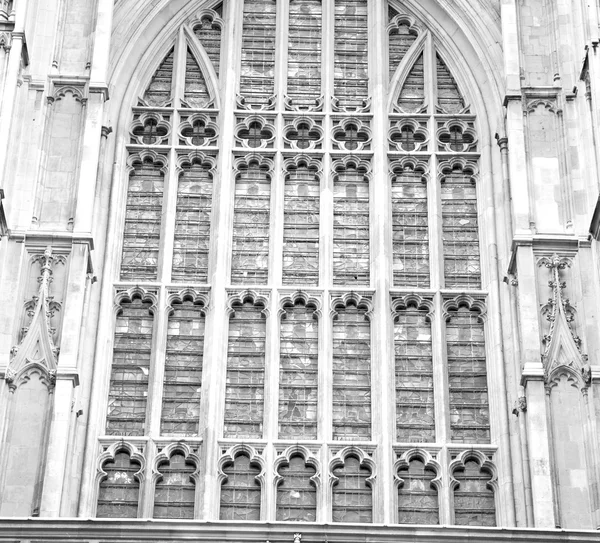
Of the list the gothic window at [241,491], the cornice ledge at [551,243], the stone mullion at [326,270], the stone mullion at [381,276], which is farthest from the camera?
the cornice ledge at [551,243]

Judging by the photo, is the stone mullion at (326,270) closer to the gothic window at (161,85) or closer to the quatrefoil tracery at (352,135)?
the quatrefoil tracery at (352,135)

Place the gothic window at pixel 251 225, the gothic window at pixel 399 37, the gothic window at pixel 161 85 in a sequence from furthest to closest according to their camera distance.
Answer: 1. the gothic window at pixel 399 37
2. the gothic window at pixel 161 85
3. the gothic window at pixel 251 225

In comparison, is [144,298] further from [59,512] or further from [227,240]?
[59,512]

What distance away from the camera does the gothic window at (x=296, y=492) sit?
81.2 feet

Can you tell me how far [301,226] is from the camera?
27.5 m

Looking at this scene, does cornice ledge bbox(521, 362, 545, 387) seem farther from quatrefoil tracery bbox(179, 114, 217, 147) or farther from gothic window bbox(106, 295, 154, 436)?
quatrefoil tracery bbox(179, 114, 217, 147)

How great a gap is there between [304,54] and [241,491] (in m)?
8.41

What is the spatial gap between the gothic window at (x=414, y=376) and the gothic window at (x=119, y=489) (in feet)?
13.2

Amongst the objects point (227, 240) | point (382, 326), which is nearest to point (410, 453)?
point (382, 326)

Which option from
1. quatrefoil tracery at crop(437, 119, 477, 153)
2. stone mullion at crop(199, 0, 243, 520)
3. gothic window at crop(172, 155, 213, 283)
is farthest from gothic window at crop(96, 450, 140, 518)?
quatrefoil tracery at crop(437, 119, 477, 153)

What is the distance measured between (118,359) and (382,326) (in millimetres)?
4138

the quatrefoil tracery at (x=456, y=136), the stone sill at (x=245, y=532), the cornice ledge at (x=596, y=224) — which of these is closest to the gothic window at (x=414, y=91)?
the quatrefoil tracery at (x=456, y=136)

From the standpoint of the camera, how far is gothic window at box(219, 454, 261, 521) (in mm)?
24734

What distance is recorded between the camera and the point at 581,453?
77.7ft
